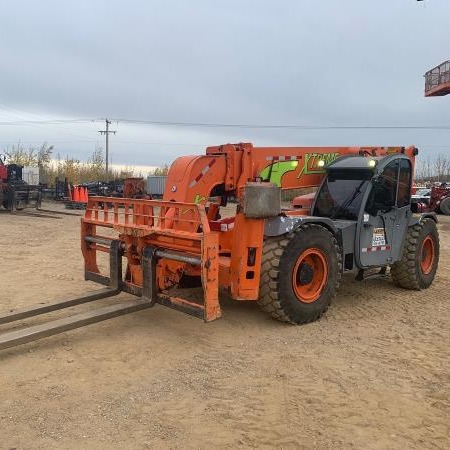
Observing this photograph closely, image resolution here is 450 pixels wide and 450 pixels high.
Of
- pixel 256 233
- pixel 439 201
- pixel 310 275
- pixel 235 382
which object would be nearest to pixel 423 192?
pixel 439 201

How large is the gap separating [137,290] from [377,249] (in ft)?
11.0

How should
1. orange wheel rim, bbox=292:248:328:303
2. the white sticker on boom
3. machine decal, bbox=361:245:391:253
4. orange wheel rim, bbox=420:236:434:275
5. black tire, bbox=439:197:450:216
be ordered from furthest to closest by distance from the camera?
black tire, bbox=439:197:450:216
orange wheel rim, bbox=420:236:434:275
the white sticker on boom
machine decal, bbox=361:245:391:253
orange wheel rim, bbox=292:248:328:303

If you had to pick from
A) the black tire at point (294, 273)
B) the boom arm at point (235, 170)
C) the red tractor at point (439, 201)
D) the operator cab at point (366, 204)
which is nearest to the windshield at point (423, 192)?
the red tractor at point (439, 201)

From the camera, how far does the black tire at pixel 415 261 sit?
7.68 meters

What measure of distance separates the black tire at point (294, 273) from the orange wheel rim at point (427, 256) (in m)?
2.73

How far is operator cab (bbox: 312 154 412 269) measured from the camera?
265 inches

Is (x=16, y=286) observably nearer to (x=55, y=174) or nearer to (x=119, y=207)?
(x=119, y=207)

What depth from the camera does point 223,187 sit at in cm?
620

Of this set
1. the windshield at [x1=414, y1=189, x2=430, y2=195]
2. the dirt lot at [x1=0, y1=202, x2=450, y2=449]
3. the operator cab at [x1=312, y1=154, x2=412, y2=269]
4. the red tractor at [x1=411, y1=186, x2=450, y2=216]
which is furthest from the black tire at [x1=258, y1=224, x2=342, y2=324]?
the windshield at [x1=414, y1=189, x2=430, y2=195]

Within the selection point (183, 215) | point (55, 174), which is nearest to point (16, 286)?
point (183, 215)

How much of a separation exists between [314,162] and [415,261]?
228 centimetres

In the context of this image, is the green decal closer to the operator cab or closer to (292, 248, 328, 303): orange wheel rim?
the operator cab

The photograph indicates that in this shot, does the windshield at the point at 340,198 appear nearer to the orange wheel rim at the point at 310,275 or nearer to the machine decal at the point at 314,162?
the machine decal at the point at 314,162

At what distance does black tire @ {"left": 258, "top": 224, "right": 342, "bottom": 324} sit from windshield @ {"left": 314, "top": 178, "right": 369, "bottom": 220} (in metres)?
0.83
